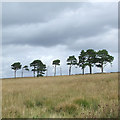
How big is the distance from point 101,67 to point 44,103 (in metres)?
42.2

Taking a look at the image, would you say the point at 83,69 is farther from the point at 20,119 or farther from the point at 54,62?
the point at 20,119

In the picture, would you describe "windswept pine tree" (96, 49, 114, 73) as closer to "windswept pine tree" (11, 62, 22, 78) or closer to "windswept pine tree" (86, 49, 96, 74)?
"windswept pine tree" (86, 49, 96, 74)

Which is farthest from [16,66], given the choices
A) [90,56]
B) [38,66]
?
[90,56]

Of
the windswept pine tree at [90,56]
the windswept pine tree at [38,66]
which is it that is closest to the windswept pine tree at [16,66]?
the windswept pine tree at [38,66]

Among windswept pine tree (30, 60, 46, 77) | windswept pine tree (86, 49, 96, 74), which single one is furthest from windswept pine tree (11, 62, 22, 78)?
windswept pine tree (86, 49, 96, 74)

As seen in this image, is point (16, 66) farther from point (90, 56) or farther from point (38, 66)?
point (90, 56)

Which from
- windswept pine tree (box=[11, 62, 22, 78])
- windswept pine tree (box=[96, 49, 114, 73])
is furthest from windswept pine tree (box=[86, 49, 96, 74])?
windswept pine tree (box=[11, 62, 22, 78])

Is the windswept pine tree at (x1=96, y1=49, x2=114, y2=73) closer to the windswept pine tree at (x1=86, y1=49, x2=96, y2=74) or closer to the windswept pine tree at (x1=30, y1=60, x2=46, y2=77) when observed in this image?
the windswept pine tree at (x1=86, y1=49, x2=96, y2=74)

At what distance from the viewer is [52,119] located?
3.66 meters

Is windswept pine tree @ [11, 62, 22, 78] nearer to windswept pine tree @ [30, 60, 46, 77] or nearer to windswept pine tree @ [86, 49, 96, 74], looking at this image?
windswept pine tree @ [30, 60, 46, 77]

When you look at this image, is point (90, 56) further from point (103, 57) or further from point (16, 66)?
point (16, 66)

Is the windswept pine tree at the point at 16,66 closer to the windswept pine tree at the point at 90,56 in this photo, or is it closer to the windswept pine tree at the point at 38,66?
the windswept pine tree at the point at 38,66

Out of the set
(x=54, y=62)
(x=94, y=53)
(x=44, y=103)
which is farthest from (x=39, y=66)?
(x=44, y=103)

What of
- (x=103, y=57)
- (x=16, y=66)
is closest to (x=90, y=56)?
(x=103, y=57)
